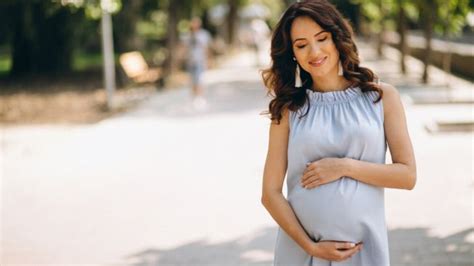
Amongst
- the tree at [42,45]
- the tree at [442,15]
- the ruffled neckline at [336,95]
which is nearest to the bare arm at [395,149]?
the ruffled neckline at [336,95]

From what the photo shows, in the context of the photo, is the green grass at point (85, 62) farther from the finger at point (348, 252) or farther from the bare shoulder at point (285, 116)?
the finger at point (348, 252)

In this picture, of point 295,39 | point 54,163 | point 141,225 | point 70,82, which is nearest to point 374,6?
point 70,82

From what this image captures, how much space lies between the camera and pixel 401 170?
2369 millimetres

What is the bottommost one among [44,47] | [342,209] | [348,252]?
[44,47]

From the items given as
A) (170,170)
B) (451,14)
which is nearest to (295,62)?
(170,170)

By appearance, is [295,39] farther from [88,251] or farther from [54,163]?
[54,163]

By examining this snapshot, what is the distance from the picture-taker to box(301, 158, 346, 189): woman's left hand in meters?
2.28

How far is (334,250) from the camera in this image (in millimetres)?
2305

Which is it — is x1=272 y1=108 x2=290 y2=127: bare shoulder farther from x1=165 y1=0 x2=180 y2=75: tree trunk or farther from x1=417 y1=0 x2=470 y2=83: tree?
x1=165 y1=0 x2=180 y2=75: tree trunk

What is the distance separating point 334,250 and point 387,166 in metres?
0.34

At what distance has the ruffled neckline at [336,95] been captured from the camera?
7.86 ft

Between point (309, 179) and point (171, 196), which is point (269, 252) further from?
point (309, 179)

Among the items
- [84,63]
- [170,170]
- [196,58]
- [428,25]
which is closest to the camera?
[170,170]

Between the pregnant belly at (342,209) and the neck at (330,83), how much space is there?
0.35 metres
